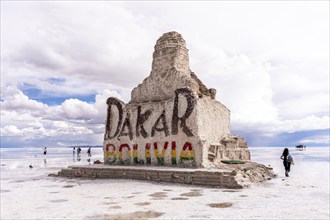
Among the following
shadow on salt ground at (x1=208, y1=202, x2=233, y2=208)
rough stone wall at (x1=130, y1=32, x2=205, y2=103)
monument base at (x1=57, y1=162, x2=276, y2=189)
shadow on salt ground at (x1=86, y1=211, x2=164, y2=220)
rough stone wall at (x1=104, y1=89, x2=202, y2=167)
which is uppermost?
rough stone wall at (x1=130, y1=32, x2=205, y2=103)

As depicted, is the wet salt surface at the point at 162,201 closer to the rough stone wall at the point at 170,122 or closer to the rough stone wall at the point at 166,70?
the rough stone wall at the point at 170,122

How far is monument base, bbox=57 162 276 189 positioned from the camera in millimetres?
17234

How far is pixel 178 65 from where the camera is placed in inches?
970

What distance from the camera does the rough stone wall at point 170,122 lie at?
21312 millimetres

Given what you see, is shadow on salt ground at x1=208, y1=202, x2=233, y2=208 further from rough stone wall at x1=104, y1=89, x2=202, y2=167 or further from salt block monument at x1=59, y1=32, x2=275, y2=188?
rough stone wall at x1=104, y1=89, x2=202, y2=167

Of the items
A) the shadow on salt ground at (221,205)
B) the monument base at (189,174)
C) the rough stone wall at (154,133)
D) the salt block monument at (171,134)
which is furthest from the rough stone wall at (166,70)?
the shadow on salt ground at (221,205)

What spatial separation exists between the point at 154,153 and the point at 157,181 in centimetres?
361

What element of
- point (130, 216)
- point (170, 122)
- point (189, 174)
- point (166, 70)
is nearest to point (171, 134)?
point (170, 122)

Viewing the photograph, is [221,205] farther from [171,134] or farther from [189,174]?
[171,134]

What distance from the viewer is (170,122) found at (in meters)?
22.3

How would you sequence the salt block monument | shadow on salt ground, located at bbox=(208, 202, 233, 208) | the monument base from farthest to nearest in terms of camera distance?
the salt block monument, the monument base, shadow on salt ground, located at bbox=(208, 202, 233, 208)

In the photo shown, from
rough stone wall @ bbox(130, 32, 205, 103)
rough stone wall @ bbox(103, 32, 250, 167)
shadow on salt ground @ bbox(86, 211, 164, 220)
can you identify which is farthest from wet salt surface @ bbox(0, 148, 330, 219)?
A: rough stone wall @ bbox(130, 32, 205, 103)

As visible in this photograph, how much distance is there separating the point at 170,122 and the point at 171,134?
0.87 metres

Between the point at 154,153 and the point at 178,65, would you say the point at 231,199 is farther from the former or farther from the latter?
the point at 178,65
